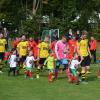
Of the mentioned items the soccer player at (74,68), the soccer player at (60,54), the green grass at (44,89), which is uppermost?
the soccer player at (60,54)

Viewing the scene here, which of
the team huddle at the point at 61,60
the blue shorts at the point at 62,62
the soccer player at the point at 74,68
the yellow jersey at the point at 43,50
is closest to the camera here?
the soccer player at the point at 74,68

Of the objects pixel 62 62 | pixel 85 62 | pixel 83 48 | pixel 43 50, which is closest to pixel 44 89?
pixel 85 62

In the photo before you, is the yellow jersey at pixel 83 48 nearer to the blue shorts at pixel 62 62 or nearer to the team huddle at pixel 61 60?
the team huddle at pixel 61 60

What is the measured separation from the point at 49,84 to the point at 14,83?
4.79ft

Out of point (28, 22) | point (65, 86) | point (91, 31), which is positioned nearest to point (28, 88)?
point (65, 86)

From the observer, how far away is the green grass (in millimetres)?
16172

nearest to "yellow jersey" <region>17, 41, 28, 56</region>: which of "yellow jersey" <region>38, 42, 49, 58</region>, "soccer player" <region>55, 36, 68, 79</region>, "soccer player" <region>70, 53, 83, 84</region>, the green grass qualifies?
"yellow jersey" <region>38, 42, 49, 58</region>

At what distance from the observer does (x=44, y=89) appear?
18156mm

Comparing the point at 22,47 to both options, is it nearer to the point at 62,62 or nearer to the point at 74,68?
the point at 62,62

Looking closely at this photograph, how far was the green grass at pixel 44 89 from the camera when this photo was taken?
16172 mm

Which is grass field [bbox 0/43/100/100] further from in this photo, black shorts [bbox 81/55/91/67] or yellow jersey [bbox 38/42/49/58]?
yellow jersey [bbox 38/42/49/58]

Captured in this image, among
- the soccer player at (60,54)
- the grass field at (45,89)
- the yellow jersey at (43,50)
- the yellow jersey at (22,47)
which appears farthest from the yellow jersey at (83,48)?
the yellow jersey at (22,47)

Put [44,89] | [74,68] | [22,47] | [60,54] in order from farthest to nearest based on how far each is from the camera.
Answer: [22,47] < [60,54] < [74,68] < [44,89]

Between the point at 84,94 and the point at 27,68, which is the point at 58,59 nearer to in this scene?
the point at 27,68
